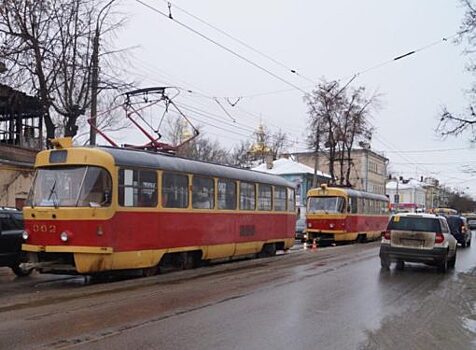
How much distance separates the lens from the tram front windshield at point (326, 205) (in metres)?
31.6

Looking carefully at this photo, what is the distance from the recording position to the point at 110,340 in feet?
24.8

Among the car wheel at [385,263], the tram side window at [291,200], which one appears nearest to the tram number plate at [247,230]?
the tram side window at [291,200]

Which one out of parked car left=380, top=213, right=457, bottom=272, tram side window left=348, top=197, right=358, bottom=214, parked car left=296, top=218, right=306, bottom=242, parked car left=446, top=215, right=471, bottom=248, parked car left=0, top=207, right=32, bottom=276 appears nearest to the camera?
parked car left=0, top=207, right=32, bottom=276

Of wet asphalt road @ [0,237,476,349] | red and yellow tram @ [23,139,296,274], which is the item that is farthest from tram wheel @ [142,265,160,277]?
wet asphalt road @ [0,237,476,349]

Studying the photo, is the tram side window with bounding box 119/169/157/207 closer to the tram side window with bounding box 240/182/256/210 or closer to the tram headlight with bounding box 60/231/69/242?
the tram headlight with bounding box 60/231/69/242

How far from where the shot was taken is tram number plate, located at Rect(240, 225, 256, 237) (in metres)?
19.1

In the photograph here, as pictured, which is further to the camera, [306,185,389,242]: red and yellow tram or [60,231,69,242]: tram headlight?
[306,185,389,242]: red and yellow tram

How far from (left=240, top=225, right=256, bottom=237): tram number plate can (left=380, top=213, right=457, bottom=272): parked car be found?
14.4ft

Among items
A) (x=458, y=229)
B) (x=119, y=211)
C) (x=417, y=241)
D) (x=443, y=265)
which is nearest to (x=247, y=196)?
(x=417, y=241)

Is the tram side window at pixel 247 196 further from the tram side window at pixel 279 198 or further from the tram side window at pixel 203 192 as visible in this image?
the tram side window at pixel 203 192

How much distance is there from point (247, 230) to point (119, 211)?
688cm

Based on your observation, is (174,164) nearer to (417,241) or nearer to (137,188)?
(137,188)

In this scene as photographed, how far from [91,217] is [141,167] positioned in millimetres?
1945

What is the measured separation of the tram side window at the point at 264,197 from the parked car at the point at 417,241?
4.63 metres
